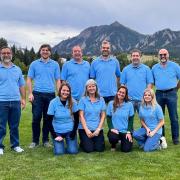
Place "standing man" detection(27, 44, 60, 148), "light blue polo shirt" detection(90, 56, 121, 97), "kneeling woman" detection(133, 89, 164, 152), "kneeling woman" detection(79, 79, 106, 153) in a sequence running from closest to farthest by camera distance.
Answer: "kneeling woman" detection(79, 79, 106, 153), "kneeling woman" detection(133, 89, 164, 152), "standing man" detection(27, 44, 60, 148), "light blue polo shirt" detection(90, 56, 121, 97)

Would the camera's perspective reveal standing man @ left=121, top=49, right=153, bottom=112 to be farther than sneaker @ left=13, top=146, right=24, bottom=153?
Yes

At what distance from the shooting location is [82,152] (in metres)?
9.73

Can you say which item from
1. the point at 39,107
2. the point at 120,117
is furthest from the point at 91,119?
the point at 39,107

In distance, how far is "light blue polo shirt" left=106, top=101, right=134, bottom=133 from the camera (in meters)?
9.91

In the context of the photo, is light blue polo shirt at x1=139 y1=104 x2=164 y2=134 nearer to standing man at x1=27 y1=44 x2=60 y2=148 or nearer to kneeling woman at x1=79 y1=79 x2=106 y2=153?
kneeling woman at x1=79 y1=79 x2=106 y2=153

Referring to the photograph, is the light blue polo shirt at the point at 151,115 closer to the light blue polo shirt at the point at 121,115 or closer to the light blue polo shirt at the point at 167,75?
the light blue polo shirt at the point at 121,115

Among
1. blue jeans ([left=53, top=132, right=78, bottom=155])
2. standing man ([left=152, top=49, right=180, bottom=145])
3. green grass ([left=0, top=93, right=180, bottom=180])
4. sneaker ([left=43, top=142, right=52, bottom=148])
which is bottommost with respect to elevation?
green grass ([left=0, top=93, right=180, bottom=180])

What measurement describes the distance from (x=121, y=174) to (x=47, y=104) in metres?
3.28

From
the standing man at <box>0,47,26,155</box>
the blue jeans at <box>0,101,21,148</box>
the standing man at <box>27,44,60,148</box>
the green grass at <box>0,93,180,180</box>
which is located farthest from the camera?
the standing man at <box>27,44,60,148</box>

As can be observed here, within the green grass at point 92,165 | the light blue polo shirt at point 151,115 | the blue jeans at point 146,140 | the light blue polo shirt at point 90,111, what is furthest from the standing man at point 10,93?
the light blue polo shirt at point 151,115

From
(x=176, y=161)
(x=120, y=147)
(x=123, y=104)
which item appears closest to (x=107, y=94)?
(x=123, y=104)

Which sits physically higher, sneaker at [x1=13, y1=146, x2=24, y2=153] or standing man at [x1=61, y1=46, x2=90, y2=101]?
standing man at [x1=61, y1=46, x2=90, y2=101]

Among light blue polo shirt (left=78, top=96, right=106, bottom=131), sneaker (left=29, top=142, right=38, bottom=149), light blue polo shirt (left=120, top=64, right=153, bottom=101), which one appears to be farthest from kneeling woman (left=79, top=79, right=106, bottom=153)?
sneaker (left=29, top=142, right=38, bottom=149)

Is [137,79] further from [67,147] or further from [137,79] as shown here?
[67,147]
